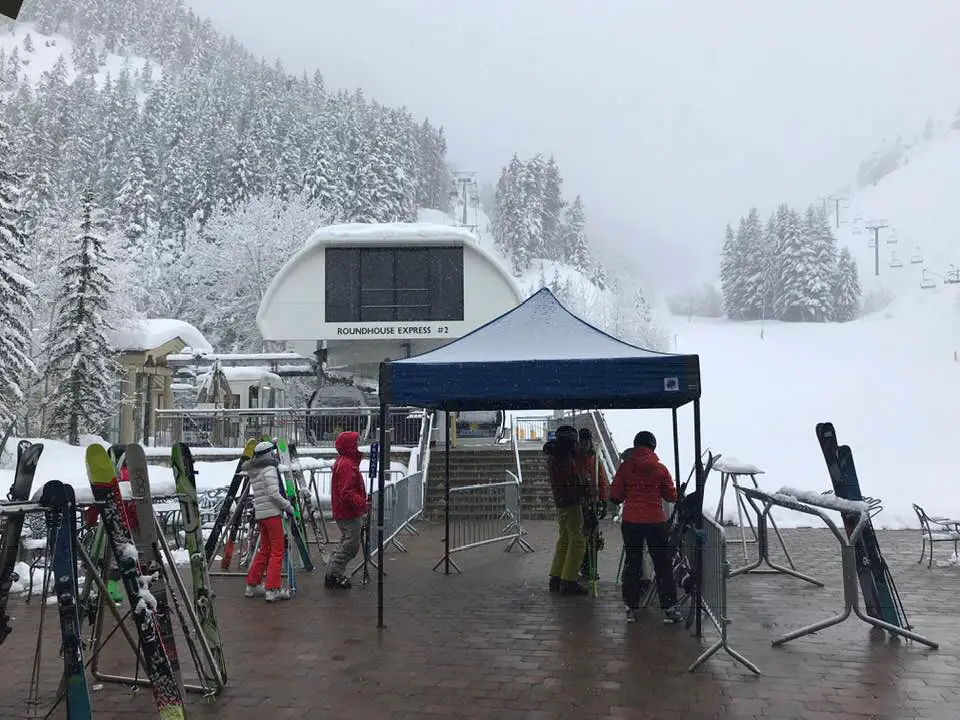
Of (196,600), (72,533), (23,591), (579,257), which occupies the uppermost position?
(579,257)

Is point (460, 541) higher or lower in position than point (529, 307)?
lower

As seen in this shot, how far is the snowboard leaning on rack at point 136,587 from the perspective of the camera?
478cm

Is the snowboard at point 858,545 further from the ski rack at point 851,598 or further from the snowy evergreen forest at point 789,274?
the snowy evergreen forest at point 789,274

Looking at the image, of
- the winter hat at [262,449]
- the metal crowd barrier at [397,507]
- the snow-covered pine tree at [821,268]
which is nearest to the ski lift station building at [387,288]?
the metal crowd barrier at [397,507]

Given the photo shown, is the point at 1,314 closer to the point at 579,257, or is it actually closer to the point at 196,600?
the point at 196,600

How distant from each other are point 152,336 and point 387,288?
1097cm

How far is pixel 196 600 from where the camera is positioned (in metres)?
5.66

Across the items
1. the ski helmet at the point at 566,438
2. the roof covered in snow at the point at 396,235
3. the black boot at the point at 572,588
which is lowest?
the black boot at the point at 572,588

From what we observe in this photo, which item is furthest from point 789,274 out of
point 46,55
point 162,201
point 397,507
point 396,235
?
point 46,55

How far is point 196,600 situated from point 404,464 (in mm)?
15283

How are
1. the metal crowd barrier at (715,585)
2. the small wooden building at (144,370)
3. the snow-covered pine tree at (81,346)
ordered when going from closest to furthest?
the metal crowd barrier at (715,585) < the snow-covered pine tree at (81,346) < the small wooden building at (144,370)

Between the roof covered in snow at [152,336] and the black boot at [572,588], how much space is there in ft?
84.1

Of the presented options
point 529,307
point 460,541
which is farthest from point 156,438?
point 529,307

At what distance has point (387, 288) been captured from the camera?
87.3 feet
